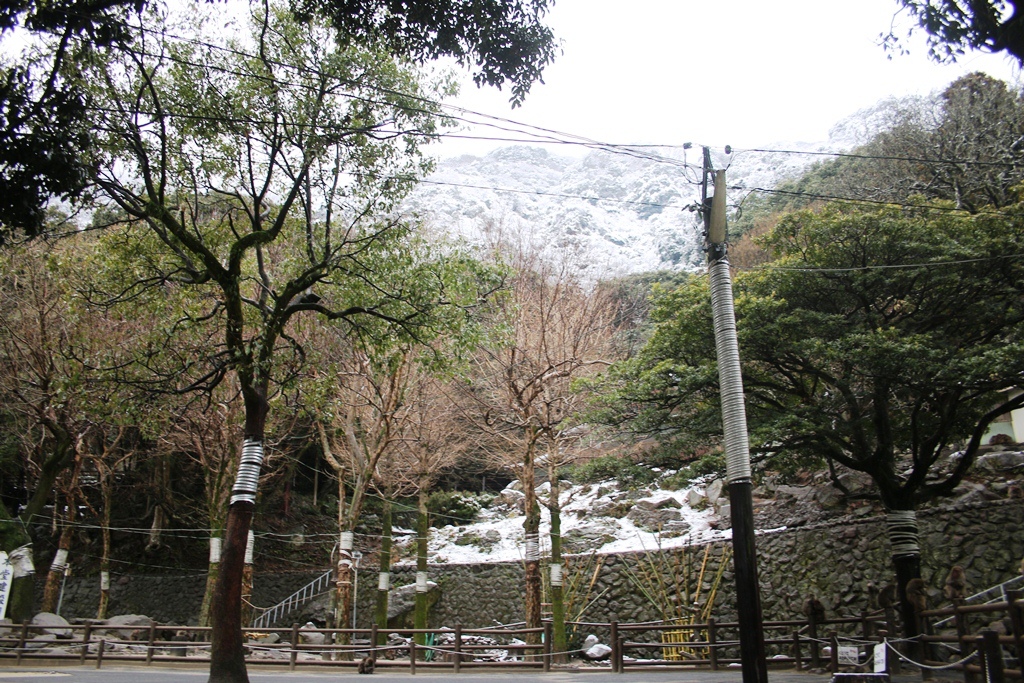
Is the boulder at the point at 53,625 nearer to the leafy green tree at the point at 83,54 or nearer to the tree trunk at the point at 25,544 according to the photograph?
the tree trunk at the point at 25,544

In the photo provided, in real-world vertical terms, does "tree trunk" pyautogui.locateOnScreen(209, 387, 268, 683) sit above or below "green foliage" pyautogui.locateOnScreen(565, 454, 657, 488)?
below

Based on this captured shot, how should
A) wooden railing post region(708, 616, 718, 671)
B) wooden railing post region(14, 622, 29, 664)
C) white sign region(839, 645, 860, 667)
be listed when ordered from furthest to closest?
wooden railing post region(14, 622, 29, 664)
wooden railing post region(708, 616, 718, 671)
white sign region(839, 645, 860, 667)

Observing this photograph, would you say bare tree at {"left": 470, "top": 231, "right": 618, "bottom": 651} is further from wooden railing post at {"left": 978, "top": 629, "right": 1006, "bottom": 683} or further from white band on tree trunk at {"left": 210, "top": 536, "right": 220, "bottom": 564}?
wooden railing post at {"left": 978, "top": 629, "right": 1006, "bottom": 683}

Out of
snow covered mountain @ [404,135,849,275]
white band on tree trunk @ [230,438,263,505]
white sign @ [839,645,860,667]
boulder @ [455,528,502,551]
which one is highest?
snow covered mountain @ [404,135,849,275]

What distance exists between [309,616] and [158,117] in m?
18.3

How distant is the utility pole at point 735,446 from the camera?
Answer: 591 centimetres

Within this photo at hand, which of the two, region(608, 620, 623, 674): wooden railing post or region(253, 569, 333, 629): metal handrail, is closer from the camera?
region(608, 620, 623, 674): wooden railing post

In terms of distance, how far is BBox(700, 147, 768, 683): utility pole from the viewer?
5.91m

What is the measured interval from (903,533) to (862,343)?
3636 millimetres

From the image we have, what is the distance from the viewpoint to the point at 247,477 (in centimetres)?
793

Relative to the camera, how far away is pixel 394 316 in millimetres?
9750

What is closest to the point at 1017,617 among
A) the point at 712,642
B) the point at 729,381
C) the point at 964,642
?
the point at 964,642

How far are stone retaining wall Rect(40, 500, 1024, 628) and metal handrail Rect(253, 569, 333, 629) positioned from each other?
37 centimetres

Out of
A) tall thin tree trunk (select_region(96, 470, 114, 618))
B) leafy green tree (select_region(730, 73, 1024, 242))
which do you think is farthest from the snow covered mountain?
tall thin tree trunk (select_region(96, 470, 114, 618))
